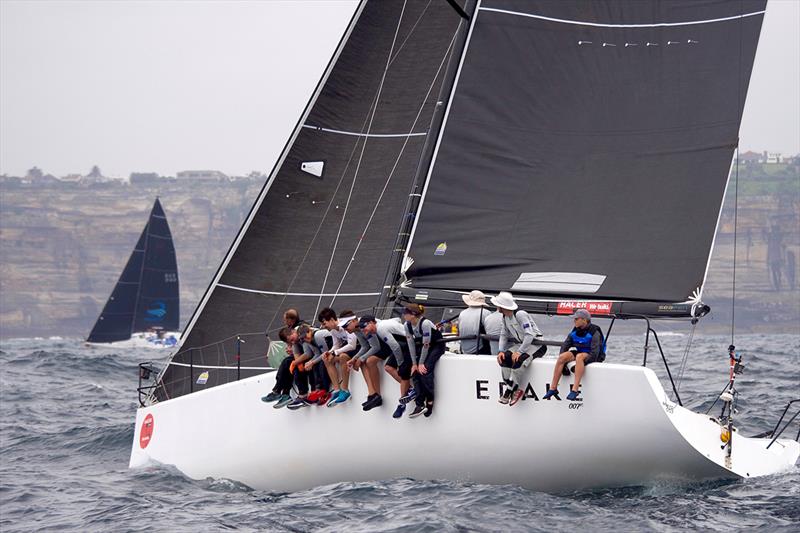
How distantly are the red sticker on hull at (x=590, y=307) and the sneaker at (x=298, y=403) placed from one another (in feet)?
6.35

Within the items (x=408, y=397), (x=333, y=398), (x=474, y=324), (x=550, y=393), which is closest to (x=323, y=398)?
(x=333, y=398)

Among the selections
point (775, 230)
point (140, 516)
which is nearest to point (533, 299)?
point (140, 516)

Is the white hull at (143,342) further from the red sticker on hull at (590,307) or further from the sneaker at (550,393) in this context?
the sneaker at (550,393)

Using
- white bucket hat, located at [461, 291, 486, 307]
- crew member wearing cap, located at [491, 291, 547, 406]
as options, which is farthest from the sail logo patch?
crew member wearing cap, located at [491, 291, 547, 406]

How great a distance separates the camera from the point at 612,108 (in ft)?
27.6

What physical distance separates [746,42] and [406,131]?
3606 millimetres

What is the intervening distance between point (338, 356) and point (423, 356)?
0.70m

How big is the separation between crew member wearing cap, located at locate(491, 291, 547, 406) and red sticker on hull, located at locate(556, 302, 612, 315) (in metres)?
0.42

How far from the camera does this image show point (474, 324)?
314 inches

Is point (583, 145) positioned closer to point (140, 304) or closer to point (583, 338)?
point (583, 338)

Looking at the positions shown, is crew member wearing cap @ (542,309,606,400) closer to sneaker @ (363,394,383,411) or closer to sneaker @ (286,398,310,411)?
sneaker @ (363,394,383,411)

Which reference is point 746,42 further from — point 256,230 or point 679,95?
point 256,230

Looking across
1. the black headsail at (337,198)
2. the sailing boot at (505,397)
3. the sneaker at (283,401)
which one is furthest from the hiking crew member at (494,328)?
the black headsail at (337,198)

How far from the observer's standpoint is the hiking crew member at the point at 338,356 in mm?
8055
